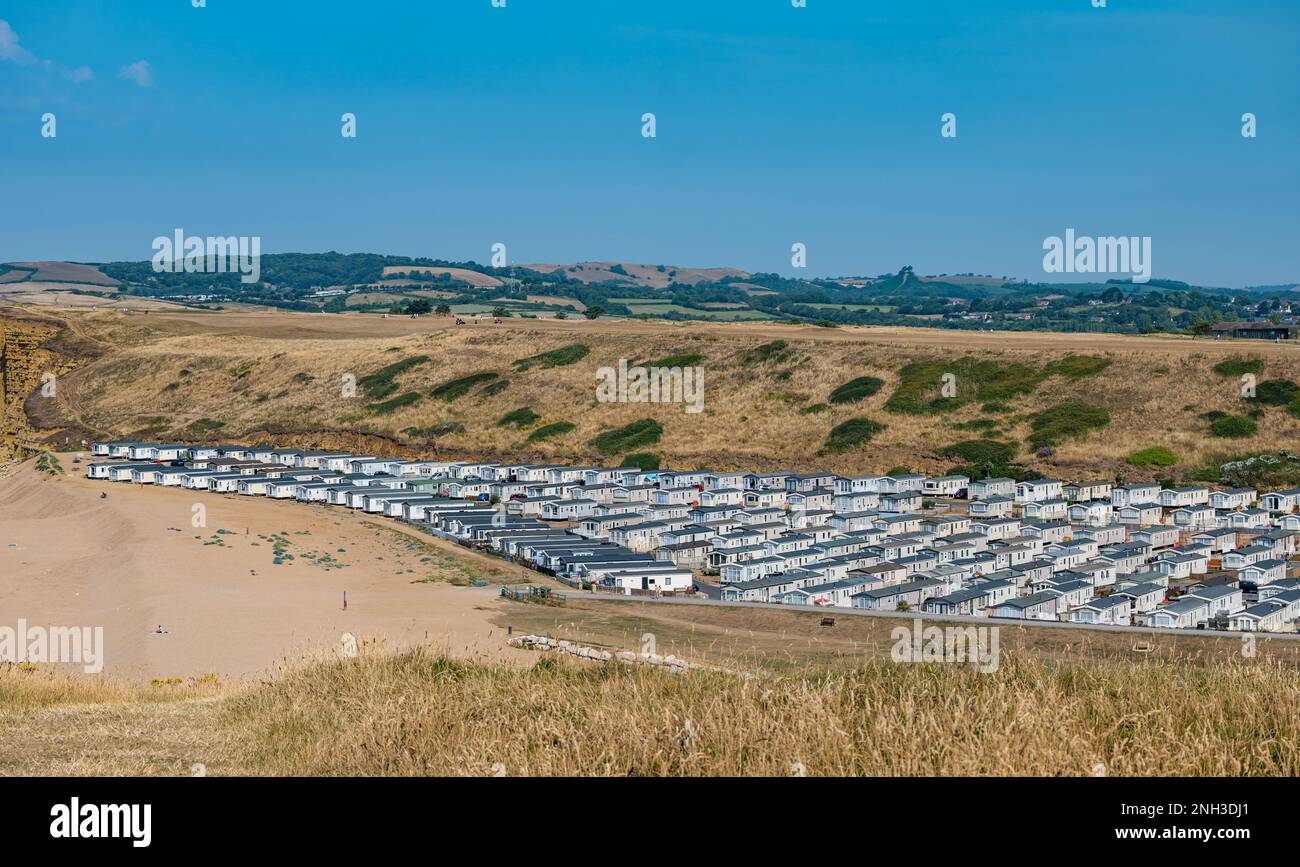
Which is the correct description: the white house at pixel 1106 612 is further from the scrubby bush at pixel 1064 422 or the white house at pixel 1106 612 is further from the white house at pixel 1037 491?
the scrubby bush at pixel 1064 422

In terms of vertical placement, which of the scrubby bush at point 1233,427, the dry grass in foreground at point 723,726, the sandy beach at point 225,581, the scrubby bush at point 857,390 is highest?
the scrubby bush at point 857,390

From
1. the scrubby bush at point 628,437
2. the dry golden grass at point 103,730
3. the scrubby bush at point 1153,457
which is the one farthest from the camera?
the scrubby bush at point 628,437

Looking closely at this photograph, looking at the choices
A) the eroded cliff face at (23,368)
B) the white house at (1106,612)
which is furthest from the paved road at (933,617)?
the eroded cliff face at (23,368)

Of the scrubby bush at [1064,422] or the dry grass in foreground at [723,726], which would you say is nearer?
the dry grass in foreground at [723,726]

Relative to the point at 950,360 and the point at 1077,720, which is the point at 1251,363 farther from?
the point at 1077,720

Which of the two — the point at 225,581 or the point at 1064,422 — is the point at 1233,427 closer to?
the point at 1064,422

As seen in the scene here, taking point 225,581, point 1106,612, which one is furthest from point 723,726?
point 225,581
